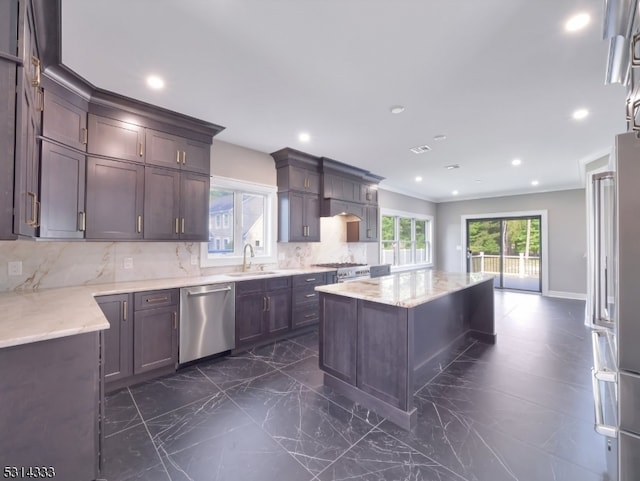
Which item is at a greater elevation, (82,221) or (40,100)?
(40,100)

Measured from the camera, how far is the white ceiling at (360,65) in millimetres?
1699

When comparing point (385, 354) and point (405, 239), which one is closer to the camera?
point (385, 354)

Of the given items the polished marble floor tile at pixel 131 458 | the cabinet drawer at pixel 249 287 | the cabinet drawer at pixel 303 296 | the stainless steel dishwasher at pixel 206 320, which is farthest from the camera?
the cabinet drawer at pixel 303 296

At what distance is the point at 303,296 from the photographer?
4.01 m

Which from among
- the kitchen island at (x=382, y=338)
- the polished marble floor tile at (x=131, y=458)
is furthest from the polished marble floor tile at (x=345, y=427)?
the kitchen island at (x=382, y=338)

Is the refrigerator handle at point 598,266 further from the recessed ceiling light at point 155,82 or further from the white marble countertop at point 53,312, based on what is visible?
the recessed ceiling light at point 155,82

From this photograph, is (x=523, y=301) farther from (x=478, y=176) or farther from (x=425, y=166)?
(x=425, y=166)

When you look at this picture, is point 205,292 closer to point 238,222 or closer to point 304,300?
point 238,222

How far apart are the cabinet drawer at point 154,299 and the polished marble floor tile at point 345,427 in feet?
2.41

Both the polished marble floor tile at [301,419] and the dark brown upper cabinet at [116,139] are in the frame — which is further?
the dark brown upper cabinet at [116,139]

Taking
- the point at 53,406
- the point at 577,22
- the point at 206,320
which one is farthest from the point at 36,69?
the point at 577,22

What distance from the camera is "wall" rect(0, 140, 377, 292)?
8.18 ft

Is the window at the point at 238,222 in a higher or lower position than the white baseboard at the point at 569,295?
higher

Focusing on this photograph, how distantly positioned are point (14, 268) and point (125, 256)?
2.68ft
